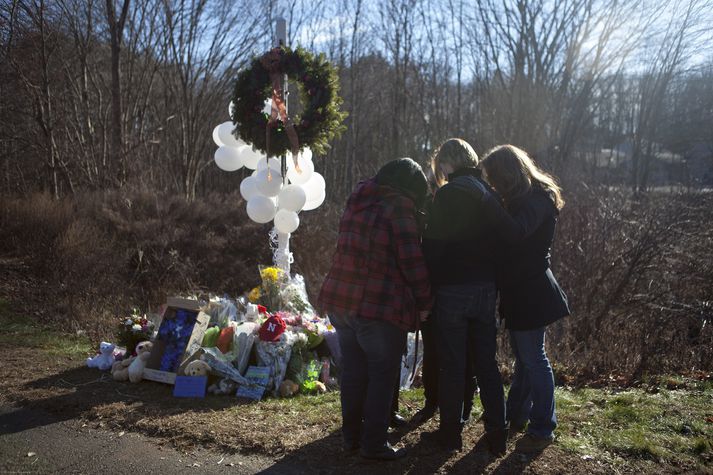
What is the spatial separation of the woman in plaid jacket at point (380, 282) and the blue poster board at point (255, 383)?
1694 millimetres

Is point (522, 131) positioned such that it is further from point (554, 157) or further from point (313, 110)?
point (313, 110)

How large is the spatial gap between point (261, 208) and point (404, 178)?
Result: 3.70 meters

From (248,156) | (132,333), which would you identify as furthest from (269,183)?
(132,333)

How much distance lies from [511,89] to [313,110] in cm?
1162

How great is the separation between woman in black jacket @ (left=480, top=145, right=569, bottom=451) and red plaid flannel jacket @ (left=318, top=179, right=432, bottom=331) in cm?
57

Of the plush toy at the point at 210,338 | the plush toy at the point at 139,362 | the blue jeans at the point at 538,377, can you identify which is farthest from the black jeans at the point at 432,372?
the plush toy at the point at 139,362

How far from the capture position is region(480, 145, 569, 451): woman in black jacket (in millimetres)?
3695

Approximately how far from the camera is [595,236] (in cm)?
968

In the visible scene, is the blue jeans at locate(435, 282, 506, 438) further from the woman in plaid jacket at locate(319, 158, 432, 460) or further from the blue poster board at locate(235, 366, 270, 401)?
the blue poster board at locate(235, 366, 270, 401)

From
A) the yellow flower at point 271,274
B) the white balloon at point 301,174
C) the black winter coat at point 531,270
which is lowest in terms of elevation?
the yellow flower at point 271,274

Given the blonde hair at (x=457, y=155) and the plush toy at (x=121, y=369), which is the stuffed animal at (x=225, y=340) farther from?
the blonde hair at (x=457, y=155)

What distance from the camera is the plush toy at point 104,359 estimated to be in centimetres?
585

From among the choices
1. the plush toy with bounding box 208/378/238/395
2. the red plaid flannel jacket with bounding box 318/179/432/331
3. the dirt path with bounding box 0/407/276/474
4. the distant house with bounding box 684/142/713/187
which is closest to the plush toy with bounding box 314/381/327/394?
the plush toy with bounding box 208/378/238/395

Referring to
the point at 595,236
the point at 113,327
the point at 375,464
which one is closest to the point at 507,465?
the point at 375,464
